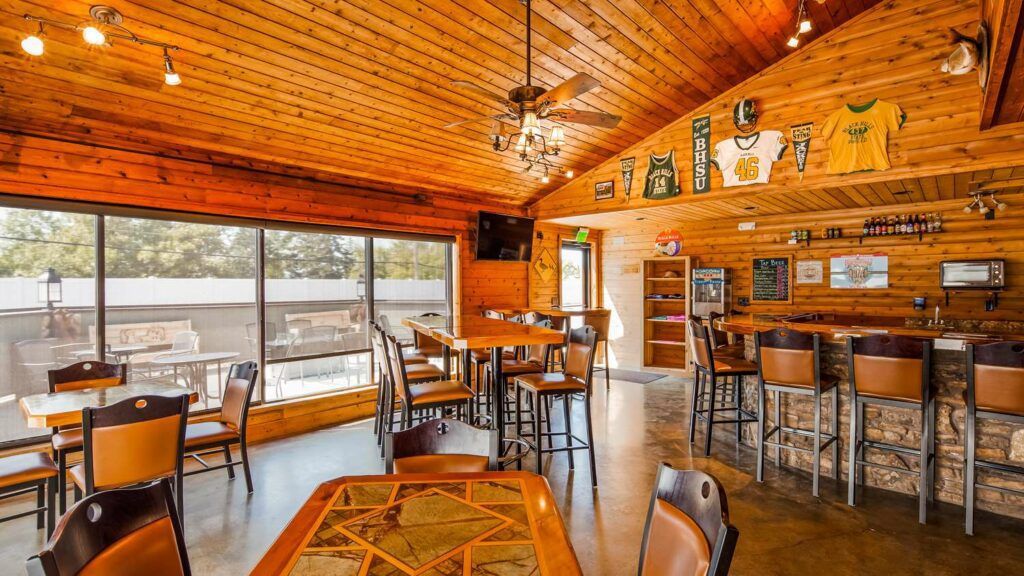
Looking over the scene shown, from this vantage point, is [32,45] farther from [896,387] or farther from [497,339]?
[896,387]

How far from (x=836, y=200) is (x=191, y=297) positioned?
280 inches

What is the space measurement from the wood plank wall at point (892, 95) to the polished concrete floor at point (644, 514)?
2793 mm

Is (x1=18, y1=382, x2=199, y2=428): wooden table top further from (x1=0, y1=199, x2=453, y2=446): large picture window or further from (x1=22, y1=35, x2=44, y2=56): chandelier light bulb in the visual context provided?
(x1=22, y1=35, x2=44, y2=56): chandelier light bulb

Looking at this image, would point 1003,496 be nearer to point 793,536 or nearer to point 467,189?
point 793,536

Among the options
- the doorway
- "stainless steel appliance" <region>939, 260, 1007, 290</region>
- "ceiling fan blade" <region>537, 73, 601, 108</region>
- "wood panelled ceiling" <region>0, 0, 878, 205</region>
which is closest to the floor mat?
the doorway

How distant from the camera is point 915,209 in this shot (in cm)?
601

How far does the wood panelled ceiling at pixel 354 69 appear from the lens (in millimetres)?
3270

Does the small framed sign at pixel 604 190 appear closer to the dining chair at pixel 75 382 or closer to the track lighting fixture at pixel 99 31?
the track lighting fixture at pixel 99 31

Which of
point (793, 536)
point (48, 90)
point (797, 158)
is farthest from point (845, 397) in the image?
point (48, 90)

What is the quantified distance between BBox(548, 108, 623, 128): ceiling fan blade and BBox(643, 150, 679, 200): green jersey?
2709 mm

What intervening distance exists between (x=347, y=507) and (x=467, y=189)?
5446mm

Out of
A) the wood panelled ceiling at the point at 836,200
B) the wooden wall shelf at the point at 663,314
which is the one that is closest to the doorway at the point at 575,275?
the wood panelled ceiling at the point at 836,200

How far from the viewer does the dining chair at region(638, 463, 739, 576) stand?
1.08m

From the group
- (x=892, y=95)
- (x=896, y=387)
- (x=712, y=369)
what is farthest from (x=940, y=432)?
(x=892, y=95)
